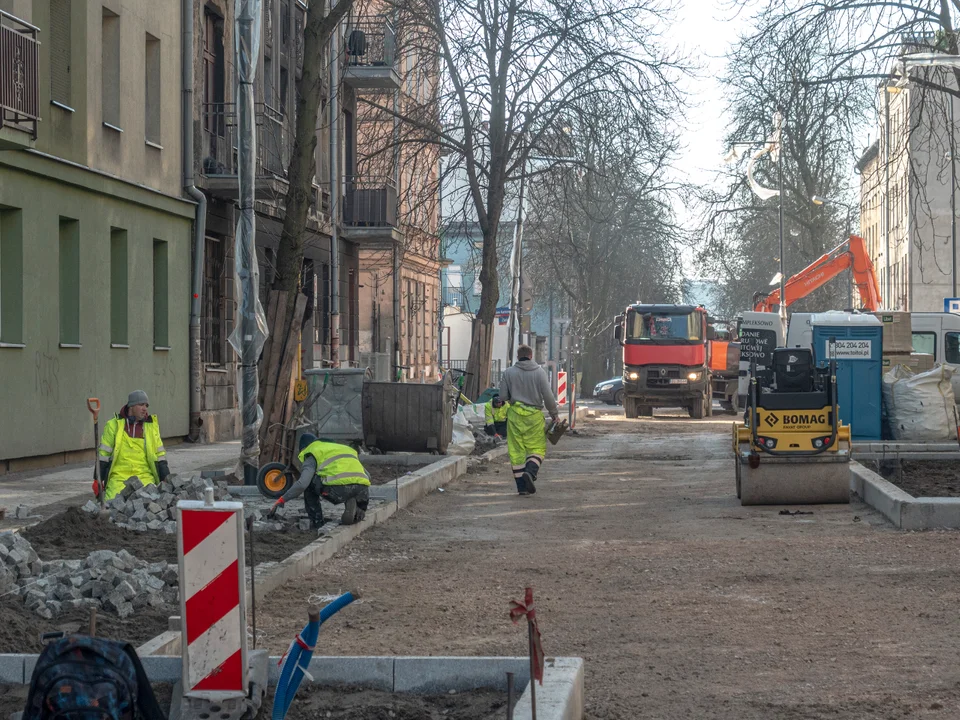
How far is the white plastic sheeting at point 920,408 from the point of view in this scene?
1994 cm

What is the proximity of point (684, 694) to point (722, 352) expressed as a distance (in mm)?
38180

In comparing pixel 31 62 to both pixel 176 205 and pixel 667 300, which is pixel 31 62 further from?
pixel 667 300

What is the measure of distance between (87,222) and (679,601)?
13917mm

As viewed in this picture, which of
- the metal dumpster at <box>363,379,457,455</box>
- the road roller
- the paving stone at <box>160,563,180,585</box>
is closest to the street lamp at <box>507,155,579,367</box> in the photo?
the metal dumpster at <box>363,379,457,455</box>

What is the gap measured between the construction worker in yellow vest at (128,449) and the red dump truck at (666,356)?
27087 mm

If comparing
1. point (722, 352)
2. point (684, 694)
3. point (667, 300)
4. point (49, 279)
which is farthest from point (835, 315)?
point (667, 300)

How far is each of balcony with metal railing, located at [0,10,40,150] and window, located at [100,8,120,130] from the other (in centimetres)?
450

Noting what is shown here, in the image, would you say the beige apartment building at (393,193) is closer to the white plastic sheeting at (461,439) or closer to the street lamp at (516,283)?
the street lamp at (516,283)

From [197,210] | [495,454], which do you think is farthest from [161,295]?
[495,454]

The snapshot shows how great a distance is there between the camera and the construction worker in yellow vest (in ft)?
40.4

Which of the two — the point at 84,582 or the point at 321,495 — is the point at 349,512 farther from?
the point at 84,582

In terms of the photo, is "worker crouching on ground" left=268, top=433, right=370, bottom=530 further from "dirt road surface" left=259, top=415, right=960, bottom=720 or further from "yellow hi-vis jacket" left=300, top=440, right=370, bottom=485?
"dirt road surface" left=259, top=415, right=960, bottom=720

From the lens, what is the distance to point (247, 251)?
1566cm

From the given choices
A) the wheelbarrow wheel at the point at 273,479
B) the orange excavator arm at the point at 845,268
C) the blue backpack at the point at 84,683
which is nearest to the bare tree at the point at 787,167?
the orange excavator arm at the point at 845,268
